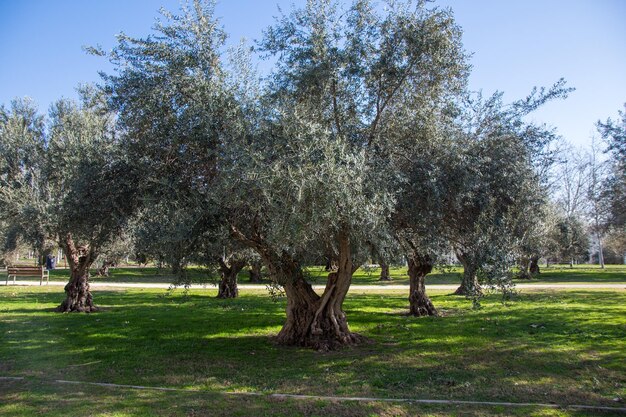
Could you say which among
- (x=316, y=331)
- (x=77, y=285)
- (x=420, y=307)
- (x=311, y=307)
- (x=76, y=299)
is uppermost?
(x=77, y=285)

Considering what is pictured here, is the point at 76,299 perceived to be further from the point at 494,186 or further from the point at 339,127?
the point at 494,186

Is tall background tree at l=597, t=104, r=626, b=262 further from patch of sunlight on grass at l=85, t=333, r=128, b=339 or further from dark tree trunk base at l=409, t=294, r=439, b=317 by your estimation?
patch of sunlight on grass at l=85, t=333, r=128, b=339

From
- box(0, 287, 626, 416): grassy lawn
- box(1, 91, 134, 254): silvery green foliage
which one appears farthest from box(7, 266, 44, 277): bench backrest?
box(0, 287, 626, 416): grassy lawn

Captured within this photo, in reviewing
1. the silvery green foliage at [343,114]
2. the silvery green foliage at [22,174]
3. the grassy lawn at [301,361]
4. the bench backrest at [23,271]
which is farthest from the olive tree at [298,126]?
the bench backrest at [23,271]

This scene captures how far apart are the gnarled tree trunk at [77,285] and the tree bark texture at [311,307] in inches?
326

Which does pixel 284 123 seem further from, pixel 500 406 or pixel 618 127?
pixel 618 127

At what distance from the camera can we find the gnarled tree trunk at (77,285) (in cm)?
1661

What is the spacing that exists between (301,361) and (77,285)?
10359 millimetres

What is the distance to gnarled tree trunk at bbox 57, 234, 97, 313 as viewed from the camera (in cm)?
1661

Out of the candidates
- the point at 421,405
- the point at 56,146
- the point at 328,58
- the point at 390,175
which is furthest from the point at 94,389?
the point at 56,146

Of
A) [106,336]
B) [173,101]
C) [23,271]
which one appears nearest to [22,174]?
[106,336]

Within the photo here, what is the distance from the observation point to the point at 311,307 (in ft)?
37.1

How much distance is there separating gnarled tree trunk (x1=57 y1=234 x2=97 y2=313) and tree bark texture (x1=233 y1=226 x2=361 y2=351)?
829cm

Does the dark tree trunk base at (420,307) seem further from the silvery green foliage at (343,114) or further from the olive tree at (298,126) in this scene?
the silvery green foliage at (343,114)
